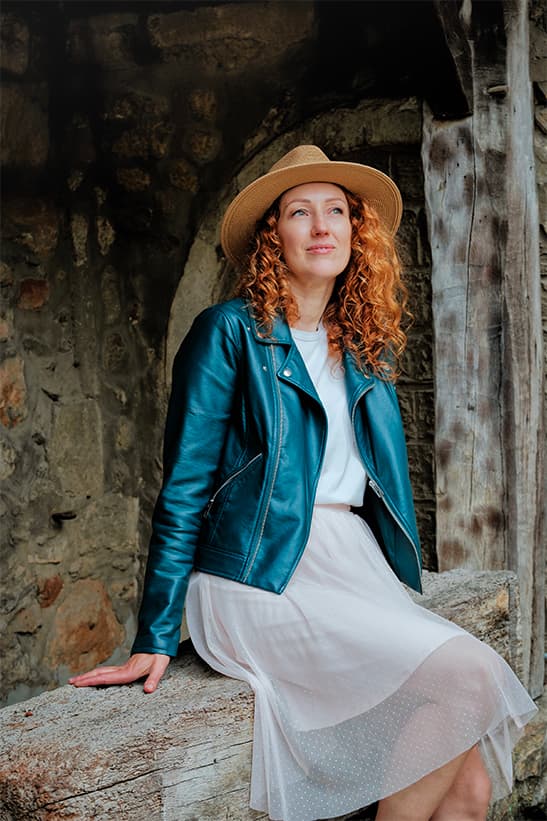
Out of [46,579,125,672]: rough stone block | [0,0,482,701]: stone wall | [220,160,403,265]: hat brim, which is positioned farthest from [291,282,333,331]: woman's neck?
[46,579,125,672]: rough stone block

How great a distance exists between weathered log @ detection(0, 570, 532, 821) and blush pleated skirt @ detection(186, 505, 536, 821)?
0.19ft

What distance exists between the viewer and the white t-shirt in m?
2.51

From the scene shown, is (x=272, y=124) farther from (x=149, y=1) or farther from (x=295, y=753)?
(x=295, y=753)

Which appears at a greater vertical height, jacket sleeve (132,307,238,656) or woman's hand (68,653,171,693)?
jacket sleeve (132,307,238,656)

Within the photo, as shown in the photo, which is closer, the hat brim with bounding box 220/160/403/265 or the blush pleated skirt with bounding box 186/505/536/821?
the blush pleated skirt with bounding box 186/505/536/821

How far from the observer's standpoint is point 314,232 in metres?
2.56

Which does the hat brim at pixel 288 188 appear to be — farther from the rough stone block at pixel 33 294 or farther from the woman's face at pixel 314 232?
the rough stone block at pixel 33 294

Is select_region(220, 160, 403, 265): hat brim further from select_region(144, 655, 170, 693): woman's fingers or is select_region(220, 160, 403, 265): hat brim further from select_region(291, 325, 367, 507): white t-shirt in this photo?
select_region(144, 655, 170, 693): woman's fingers

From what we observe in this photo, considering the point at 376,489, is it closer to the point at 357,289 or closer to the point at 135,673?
the point at 357,289

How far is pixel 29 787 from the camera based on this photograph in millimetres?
1975

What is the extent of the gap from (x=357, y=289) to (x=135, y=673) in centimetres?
111

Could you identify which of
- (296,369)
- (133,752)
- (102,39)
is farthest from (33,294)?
(133,752)

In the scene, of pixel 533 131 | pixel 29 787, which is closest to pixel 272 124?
pixel 533 131

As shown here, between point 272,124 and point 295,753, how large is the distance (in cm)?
273
